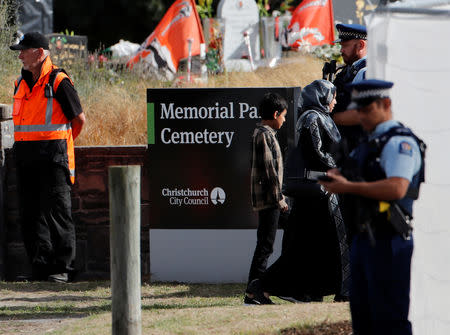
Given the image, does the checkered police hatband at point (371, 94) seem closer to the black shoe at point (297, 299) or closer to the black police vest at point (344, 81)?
the black police vest at point (344, 81)

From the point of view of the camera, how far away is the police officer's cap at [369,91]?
4711 mm

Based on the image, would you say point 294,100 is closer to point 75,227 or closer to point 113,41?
point 75,227

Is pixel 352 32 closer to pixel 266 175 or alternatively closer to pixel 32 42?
pixel 266 175

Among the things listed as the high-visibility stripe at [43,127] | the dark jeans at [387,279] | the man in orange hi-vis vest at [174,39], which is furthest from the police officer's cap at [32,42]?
the man in orange hi-vis vest at [174,39]

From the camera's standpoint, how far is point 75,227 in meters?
9.65

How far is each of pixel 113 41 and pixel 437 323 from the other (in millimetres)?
32122

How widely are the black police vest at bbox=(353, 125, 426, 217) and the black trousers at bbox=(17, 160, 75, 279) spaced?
15.8 ft

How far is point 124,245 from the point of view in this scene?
18.0 feet

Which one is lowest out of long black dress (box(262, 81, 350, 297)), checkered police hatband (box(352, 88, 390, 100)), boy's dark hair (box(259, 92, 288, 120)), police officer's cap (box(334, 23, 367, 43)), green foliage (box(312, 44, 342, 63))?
long black dress (box(262, 81, 350, 297))

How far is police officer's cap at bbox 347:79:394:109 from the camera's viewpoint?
15.5 feet

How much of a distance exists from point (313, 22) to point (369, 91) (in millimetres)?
16309

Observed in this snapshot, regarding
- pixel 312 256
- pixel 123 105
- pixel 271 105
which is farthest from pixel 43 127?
pixel 312 256

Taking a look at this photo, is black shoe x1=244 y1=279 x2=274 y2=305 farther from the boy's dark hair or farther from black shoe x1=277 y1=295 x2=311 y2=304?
the boy's dark hair

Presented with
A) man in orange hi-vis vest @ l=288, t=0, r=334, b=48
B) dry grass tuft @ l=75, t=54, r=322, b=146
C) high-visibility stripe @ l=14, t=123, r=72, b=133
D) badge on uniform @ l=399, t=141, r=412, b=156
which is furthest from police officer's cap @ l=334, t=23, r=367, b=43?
Answer: man in orange hi-vis vest @ l=288, t=0, r=334, b=48
